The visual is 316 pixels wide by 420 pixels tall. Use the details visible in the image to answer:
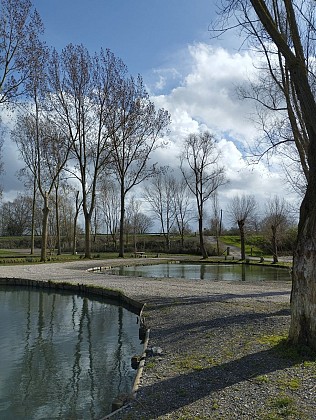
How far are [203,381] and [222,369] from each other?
56 centimetres

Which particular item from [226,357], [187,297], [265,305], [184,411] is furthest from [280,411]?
[187,297]

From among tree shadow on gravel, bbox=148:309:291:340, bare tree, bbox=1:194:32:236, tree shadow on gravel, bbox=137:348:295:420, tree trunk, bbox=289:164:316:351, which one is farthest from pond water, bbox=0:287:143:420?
bare tree, bbox=1:194:32:236

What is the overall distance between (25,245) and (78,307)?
5043 cm

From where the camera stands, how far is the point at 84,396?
654 cm

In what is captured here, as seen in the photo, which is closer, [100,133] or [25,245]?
[100,133]

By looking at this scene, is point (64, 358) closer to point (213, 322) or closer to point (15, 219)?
point (213, 322)

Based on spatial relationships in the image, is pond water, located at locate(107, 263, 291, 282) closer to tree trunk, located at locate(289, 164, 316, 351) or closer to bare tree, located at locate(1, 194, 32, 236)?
tree trunk, located at locate(289, 164, 316, 351)

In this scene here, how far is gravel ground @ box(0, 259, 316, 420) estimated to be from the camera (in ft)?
15.2

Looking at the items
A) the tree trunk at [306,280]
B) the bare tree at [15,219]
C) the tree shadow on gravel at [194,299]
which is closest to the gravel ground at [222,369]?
the tree trunk at [306,280]

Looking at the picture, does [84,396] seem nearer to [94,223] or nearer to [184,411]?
[184,411]

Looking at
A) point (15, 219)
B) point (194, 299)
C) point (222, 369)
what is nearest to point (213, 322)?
point (222, 369)

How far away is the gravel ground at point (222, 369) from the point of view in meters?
4.64

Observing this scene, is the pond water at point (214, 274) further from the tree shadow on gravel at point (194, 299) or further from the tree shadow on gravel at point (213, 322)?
the tree shadow on gravel at point (213, 322)

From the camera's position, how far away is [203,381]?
554cm
